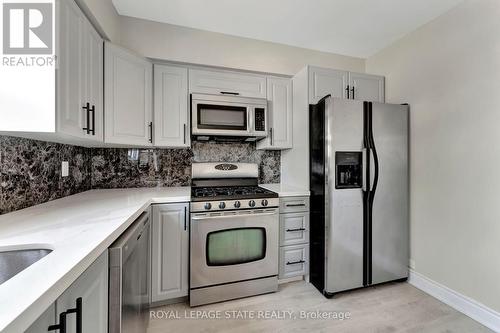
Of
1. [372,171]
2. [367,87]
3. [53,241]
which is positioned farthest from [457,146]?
[53,241]

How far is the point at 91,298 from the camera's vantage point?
831mm

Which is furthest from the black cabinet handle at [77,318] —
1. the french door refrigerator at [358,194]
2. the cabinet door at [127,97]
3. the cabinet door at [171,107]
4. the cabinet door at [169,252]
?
the french door refrigerator at [358,194]

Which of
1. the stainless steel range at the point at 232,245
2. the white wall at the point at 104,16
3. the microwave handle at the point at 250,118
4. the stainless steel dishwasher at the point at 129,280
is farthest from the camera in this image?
the microwave handle at the point at 250,118

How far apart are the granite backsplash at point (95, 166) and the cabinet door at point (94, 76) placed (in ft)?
1.15

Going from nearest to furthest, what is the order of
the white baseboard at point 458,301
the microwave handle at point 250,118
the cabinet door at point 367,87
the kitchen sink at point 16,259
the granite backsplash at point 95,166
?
1. the kitchen sink at point 16,259
2. the granite backsplash at point 95,166
3. the white baseboard at point 458,301
4. the microwave handle at point 250,118
5. the cabinet door at point 367,87

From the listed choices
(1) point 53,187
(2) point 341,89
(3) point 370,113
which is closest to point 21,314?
(1) point 53,187

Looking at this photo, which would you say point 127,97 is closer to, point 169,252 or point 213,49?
point 213,49

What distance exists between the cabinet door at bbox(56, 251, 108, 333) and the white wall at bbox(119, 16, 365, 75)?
2.00m

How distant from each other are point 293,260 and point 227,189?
0.99 m

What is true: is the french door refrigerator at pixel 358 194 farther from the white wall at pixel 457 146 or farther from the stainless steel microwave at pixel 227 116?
the stainless steel microwave at pixel 227 116

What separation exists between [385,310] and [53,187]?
111 inches

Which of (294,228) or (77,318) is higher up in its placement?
(77,318)

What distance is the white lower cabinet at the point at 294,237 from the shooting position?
7.17 ft

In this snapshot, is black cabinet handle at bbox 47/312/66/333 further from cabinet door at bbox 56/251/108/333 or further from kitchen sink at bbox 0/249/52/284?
kitchen sink at bbox 0/249/52/284
